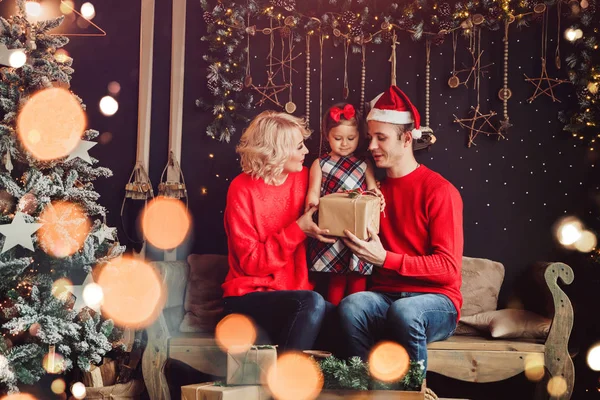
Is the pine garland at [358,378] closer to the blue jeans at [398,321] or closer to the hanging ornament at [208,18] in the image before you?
the blue jeans at [398,321]

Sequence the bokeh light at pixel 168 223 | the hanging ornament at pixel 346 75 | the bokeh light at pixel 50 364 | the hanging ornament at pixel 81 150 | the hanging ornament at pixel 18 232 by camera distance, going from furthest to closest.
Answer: the bokeh light at pixel 168 223 < the hanging ornament at pixel 346 75 < the hanging ornament at pixel 81 150 < the bokeh light at pixel 50 364 < the hanging ornament at pixel 18 232

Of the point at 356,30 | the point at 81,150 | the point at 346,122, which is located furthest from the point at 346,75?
the point at 81,150

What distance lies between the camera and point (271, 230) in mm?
3455

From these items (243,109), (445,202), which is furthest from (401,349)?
(243,109)

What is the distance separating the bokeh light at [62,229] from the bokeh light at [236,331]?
830 mm

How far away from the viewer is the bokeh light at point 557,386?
314 cm

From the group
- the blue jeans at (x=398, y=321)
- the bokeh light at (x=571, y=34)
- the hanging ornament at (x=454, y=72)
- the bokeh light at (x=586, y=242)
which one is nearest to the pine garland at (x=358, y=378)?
the blue jeans at (x=398, y=321)

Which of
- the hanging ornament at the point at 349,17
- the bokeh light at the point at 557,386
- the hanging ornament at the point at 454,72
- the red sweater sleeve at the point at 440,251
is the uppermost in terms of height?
the hanging ornament at the point at 349,17

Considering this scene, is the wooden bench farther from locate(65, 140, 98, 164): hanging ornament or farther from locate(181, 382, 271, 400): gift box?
locate(65, 140, 98, 164): hanging ornament

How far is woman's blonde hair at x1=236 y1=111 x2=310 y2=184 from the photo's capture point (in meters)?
3.39

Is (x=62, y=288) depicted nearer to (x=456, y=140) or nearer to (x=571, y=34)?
(x=456, y=140)

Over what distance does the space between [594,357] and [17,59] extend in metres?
3.36

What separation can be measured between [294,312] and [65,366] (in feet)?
3.59

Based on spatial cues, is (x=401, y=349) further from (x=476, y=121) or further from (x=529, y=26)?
(x=529, y=26)
